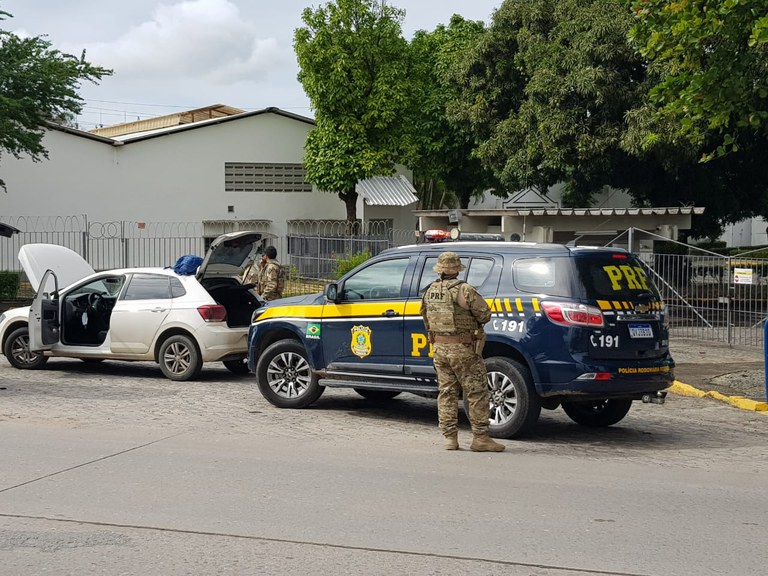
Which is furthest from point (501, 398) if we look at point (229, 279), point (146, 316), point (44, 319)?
point (44, 319)

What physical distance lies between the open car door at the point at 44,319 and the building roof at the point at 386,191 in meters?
24.4

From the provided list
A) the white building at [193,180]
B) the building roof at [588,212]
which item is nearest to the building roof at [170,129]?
the white building at [193,180]

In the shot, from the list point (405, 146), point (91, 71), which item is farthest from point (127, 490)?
point (405, 146)

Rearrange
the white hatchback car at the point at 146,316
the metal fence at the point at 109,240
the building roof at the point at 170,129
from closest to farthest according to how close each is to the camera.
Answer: the white hatchback car at the point at 146,316
the metal fence at the point at 109,240
the building roof at the point at 170,129

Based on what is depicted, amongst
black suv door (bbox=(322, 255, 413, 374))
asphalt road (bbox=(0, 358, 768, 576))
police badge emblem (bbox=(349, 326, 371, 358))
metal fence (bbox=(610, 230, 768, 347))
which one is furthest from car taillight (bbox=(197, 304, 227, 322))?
metal fence (bbox=(610, 230, 768, 347))

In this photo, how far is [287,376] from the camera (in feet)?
37.6

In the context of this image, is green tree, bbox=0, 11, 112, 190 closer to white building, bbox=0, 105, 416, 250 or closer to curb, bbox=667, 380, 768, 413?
white building, bbox=0, 105, 416, 250

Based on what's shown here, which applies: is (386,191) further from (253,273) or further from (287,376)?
(287,376)

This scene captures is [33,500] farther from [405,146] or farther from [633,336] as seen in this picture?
[405,146]

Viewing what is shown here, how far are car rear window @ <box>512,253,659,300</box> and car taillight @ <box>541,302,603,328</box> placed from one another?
0.35ft

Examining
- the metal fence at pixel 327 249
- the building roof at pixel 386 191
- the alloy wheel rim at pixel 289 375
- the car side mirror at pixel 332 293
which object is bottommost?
the alloy wheel rim at pixel 289 375

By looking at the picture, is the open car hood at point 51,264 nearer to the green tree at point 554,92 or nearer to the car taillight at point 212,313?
the car taillight at point 212,313

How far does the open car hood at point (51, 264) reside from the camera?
573 inches

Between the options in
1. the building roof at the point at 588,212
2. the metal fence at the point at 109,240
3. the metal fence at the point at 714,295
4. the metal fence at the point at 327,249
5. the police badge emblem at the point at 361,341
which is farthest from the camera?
the metal fence at the point at 109,240
